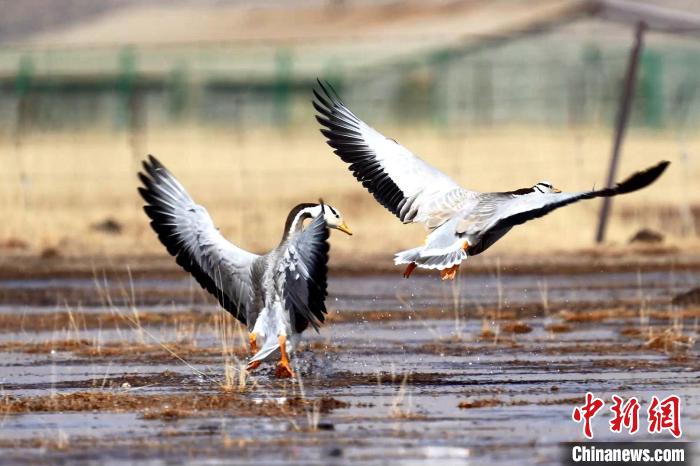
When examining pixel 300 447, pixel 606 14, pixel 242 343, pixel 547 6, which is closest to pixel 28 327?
pixel 242 343

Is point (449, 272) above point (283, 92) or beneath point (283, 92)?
beneath

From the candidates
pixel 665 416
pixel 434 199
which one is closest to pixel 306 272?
pixel 434 199

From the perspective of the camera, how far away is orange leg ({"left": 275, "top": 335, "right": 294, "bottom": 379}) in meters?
12.5

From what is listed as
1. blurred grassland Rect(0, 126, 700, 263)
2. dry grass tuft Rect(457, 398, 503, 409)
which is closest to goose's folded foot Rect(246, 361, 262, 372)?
dry grass tuft Rect(457, 398, 503, 409)

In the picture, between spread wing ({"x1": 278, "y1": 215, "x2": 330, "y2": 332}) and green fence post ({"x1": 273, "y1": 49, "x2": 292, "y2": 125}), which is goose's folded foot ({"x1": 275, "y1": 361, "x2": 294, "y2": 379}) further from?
green fence post ({"x1": 273, "y1": 49, "x2": 292, "y2": 125})

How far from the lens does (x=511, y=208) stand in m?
13.0

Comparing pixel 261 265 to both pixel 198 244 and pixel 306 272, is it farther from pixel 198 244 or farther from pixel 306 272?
pixel 198 244

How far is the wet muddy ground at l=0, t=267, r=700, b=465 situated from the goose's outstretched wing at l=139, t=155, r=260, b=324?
54 centimetres

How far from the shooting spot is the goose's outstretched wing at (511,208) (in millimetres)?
12148

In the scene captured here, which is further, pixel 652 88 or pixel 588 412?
pixel 652 88

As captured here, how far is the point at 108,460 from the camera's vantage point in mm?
9453

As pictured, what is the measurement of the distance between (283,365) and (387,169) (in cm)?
279

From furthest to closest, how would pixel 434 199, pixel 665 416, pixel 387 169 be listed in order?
pixel 387 169, pixel 434 199, pixel 665 416

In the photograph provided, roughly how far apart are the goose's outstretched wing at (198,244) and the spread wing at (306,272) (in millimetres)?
459
